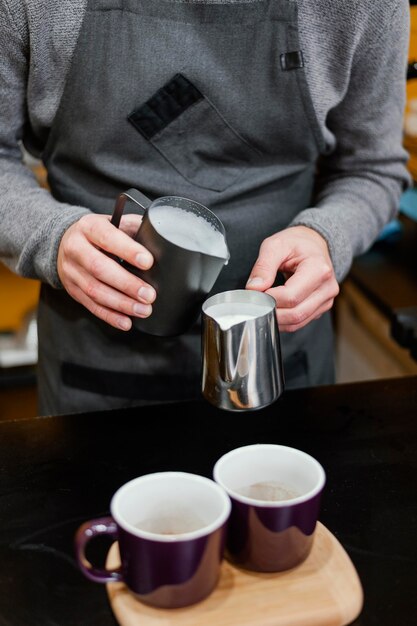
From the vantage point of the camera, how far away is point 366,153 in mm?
1231

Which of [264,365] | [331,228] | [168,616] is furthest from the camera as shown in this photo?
[331,228]

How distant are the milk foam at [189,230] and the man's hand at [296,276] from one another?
64 millimetres

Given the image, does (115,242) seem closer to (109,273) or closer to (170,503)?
(109,273)

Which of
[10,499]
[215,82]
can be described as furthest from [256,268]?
[10,499]

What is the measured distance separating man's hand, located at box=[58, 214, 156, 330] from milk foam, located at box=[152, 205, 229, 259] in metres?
0.04

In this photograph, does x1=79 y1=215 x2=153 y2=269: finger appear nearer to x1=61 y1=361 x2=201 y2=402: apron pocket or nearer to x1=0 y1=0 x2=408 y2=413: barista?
x1=0 y1=0 x2=408 y2=413: barista

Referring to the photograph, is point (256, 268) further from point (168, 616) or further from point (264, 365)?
point (168, 616)

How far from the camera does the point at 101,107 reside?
3.43 feet

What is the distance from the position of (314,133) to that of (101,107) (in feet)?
1.01

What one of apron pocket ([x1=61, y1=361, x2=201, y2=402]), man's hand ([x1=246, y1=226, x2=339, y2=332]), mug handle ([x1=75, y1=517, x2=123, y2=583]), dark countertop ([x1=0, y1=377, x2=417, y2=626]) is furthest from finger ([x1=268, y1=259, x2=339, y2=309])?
mug handle ([x1=75, y1=517, x2=123, y2=583])

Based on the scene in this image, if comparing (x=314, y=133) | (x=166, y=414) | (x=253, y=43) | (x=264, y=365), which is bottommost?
(x=166, y=414)

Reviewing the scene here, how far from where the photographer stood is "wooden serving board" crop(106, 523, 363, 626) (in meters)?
0.65

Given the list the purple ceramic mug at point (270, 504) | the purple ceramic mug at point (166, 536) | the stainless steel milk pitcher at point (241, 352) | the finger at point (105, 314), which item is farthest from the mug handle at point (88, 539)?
the finger at point (105, 314)

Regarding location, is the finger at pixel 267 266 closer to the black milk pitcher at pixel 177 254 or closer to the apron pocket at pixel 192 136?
Answer: the black milk pitcher at pixel 177 254
